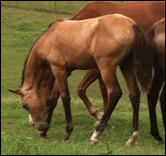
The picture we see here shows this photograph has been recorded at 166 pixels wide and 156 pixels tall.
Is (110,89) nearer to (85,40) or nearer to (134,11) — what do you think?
(85,40)

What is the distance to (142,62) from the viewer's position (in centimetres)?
705

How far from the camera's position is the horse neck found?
7961 millimetres

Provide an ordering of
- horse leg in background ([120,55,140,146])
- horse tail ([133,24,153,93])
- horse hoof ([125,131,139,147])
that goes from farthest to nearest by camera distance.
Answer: horse leg in background ([120,55,140,146])
horse hoof ([125,131,139,147])
horse tail ([133,24,153,93])

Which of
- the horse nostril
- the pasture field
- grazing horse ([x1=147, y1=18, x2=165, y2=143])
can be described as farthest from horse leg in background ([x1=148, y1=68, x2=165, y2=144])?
the horse nostril

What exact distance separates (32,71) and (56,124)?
162 cm

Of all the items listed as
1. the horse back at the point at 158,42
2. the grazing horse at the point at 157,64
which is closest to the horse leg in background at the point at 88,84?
the grazing horse at the point at 157,64

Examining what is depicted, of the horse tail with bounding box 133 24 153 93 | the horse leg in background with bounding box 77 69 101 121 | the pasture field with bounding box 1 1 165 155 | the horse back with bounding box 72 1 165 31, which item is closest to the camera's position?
the pasture field with bounding box 1 1 165 155

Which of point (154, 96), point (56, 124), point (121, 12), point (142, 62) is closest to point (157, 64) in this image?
point (142, 62)

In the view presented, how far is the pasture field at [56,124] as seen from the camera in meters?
6.15

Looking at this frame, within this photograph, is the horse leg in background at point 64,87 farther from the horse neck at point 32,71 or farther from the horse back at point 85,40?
the horse neck at point 32,71

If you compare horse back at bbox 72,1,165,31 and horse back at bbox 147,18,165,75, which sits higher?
horse back at bbox 147,18,165,75

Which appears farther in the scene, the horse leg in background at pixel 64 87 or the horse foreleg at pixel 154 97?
the horse leg in background at pixel 64 87

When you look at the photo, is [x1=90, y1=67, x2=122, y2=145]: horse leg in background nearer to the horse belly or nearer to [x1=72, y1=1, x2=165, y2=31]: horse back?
the horse belly

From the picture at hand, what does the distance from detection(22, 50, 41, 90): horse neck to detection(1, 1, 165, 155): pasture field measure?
750mm
